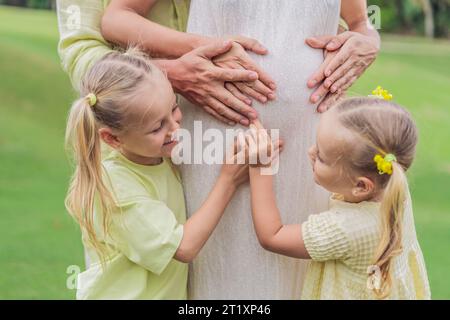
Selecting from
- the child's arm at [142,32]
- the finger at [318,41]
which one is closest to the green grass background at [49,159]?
the finger at [318,41]

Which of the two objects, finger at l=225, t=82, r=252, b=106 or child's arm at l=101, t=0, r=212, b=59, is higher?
child's arm at l=101, t=0, r=212, b=59

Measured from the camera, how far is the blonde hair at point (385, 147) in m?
2.18

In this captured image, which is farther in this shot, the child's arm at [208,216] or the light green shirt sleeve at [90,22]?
the light green shirt sleeve at [90,22]

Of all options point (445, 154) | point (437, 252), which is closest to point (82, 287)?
point (437, 252)

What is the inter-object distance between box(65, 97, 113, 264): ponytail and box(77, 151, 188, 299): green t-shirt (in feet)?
0.11

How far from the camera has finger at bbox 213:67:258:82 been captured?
2207 mm

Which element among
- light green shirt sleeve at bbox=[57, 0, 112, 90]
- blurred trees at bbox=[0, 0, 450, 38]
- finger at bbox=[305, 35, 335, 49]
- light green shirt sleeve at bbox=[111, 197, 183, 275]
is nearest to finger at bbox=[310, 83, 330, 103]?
finger at bbox=[305, 35, 335, 49]

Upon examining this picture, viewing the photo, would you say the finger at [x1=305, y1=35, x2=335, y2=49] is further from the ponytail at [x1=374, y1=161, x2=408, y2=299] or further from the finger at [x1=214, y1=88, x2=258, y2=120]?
the ponytail at [x1=374, y1=161, x2=408, y2=299]

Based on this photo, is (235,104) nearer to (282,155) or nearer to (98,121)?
(282,155)

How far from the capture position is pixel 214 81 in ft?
7.39

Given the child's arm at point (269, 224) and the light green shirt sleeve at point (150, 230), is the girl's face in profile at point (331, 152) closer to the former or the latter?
the child's arm at point (269, 224)

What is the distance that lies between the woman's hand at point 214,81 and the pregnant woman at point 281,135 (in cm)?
4

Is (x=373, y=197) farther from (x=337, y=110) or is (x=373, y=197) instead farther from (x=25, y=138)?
(x=25, y=138)

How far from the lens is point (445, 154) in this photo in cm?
1129
